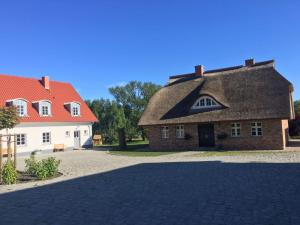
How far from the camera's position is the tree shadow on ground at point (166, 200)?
24.7 ft

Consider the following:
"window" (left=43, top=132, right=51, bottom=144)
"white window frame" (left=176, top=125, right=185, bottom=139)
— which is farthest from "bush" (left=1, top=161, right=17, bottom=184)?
"window" (left=43, top=132, right=51, bottom=144)

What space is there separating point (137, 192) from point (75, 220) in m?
3.22

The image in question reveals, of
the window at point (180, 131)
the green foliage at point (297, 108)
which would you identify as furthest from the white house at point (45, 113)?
the green foliage at point (297, 108)

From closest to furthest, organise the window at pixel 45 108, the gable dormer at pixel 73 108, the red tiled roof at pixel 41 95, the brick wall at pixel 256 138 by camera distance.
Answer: the brick wall at pixel 256 138 < the red tiled roof at pixel 41 95 < the window at pixel 45 108 < the gable dormer at pixel 73 108

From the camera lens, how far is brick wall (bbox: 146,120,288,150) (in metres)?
25.1

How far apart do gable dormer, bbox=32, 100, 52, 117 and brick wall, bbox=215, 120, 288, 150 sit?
57.0 ft

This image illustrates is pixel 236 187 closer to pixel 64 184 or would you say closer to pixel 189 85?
pixel 64 184

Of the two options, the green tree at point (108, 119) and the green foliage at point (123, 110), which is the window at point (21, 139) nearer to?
the green tree at point (108, 119)

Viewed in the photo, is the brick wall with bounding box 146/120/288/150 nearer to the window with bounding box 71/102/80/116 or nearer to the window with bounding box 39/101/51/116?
the window with bounding box 71/102/80/116

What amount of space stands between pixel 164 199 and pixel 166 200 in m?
0.15

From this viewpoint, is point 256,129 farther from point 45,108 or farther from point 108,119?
point 108,119

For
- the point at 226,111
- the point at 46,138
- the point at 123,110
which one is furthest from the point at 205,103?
the point at 123,110

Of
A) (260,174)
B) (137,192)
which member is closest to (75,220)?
(137,192)

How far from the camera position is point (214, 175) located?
13.5m
